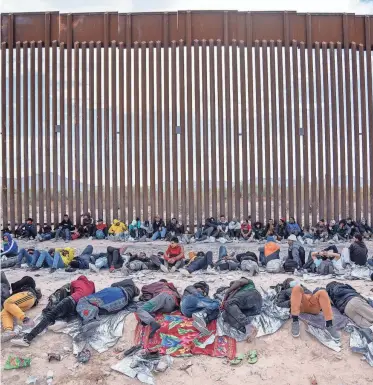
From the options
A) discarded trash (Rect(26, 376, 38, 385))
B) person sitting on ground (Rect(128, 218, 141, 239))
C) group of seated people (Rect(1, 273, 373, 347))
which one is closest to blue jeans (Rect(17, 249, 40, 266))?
group of seated people (Rect(1, 273, 373, 347))

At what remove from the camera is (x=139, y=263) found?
7.23m

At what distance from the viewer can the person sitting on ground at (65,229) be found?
10.8m

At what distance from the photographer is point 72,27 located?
1215 centimetres

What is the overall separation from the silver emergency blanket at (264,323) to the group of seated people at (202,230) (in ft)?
17.4

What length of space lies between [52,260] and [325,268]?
18.3 ft

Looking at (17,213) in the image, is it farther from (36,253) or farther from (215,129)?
(215,129)

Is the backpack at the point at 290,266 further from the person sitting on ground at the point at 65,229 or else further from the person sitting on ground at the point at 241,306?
the person sitting on ground at the point at 65,229

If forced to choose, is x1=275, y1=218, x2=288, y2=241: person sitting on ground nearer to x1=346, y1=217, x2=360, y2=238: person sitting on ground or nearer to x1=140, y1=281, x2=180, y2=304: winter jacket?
x1=346, y1=217, x2=360, y2=238: person sitting on ground

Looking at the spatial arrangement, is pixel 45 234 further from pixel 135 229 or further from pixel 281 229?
pixel 281 229

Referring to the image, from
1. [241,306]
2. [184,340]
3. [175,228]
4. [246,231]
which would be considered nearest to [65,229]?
[175,228]

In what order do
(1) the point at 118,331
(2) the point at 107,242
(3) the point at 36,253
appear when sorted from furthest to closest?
(2) the point at 107,242 → (3) the point at 36,253 → (1) the point at 118,331

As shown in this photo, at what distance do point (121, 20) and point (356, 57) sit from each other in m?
8.11

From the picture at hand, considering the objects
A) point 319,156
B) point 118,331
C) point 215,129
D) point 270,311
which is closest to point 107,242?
point 215,129

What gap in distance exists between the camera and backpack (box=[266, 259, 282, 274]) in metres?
7.09
